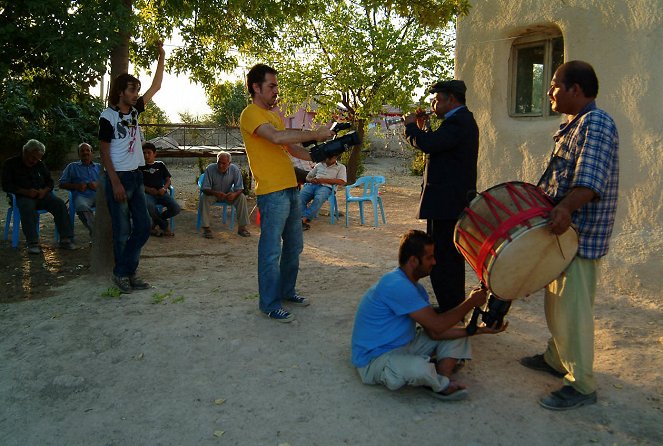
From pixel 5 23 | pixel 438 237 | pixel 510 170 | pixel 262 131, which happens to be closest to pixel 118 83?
pixel 5 23

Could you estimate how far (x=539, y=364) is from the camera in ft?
12.1

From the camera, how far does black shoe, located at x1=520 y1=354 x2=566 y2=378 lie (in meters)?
3.62

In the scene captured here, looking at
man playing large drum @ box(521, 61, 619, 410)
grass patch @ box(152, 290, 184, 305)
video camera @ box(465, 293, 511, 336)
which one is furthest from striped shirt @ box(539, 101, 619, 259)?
grass patch @ box(152, 290, 184, 305)

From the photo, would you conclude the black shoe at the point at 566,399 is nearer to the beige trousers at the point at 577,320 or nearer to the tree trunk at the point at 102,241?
the beige trousers at the point at 577,320

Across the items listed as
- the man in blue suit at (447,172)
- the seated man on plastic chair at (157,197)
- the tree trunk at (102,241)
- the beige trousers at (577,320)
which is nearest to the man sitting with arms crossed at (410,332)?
the beige trousers at (577,320)

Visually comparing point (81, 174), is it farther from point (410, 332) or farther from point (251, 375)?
point (410, 332)

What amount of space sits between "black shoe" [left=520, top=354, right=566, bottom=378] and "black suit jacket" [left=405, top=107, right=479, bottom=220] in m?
1.02

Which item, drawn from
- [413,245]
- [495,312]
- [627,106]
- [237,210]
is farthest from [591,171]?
[237,210]

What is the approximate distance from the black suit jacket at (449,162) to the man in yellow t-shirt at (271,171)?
0.78m

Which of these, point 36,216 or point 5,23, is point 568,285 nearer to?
point 5,23

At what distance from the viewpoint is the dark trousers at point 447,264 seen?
3975 millimetres

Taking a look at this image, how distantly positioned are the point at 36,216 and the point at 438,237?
5516 millimetres

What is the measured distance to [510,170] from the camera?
6.05m

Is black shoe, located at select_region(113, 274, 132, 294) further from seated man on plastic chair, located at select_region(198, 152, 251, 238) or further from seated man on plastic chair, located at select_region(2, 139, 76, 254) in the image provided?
seated man on plastic chair, located at select_region(198, 152, 251, 238)
